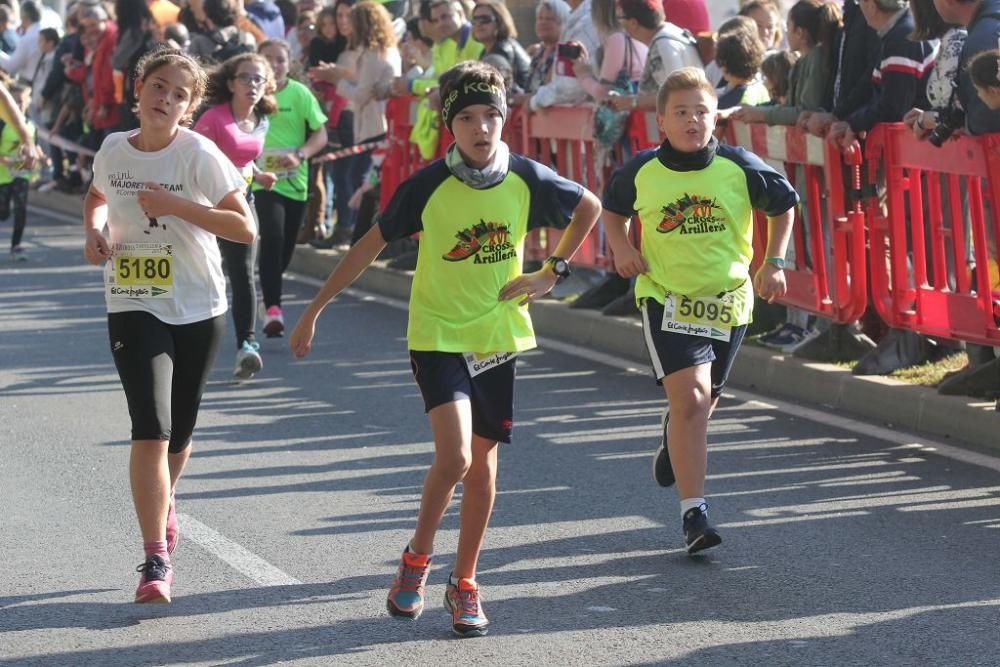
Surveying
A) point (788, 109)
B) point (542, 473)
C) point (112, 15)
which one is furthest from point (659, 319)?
point (112, 15)

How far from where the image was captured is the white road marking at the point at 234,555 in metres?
6.61

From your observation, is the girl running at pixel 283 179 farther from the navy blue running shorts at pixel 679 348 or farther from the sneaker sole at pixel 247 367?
the navy blue running shorts at pixel 679 348

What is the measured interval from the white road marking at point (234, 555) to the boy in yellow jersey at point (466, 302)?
0.71 metres

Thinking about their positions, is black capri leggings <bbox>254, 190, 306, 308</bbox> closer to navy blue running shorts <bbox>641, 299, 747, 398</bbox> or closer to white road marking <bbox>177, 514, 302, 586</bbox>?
white road marking <bbox>177, 514, 302, 586</bbox>

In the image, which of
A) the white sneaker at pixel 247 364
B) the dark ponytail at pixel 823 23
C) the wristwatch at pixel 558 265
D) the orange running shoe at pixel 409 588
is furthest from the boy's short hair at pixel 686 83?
the white sneaker at pixel 247 364

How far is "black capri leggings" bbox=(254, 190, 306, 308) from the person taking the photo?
12148mm

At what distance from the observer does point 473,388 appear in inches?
238

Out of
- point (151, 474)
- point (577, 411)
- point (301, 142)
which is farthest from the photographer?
point (301, 142)

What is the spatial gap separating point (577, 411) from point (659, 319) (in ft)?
9.36

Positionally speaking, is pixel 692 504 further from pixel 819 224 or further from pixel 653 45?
pixel 653 45

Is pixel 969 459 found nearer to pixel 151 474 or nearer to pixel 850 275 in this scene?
pixel 850 275

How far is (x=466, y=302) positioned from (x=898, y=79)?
15.0 ft

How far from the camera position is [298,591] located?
645cm

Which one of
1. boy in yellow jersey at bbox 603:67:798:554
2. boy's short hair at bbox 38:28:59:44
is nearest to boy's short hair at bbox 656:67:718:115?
boy in yellow jersey at bbox 603:67:798:554
